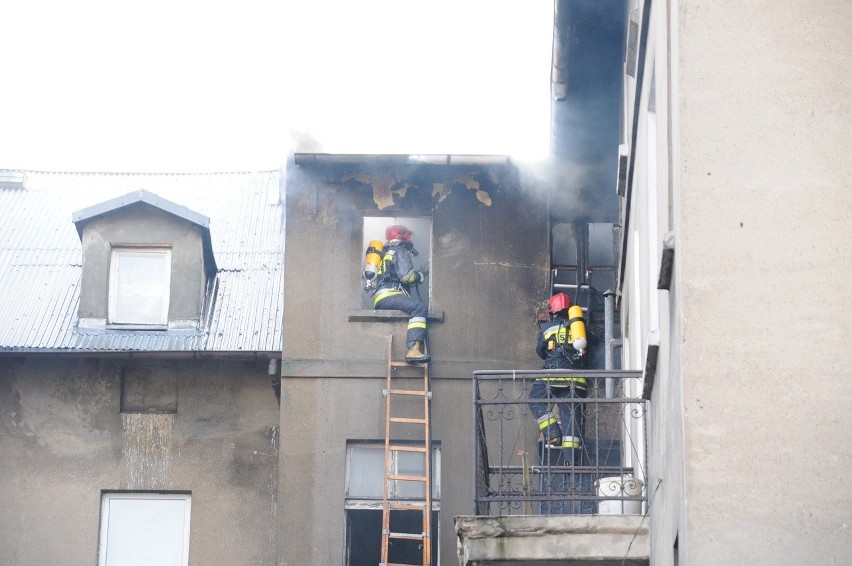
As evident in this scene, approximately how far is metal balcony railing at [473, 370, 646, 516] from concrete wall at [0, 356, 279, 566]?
2620mm

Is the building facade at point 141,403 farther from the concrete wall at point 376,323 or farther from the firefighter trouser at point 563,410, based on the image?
the firefighter trouser at point 563,410

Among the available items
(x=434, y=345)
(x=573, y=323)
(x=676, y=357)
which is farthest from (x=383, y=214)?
(x=676, y=357)

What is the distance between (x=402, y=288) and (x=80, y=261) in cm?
443

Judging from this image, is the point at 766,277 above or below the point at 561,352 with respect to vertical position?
below

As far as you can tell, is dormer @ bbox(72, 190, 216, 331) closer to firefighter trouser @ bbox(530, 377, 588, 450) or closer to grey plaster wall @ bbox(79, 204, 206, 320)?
grey plaster wall @ bbox(79, 204, 206, 320)

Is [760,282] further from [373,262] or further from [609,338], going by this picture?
[373,262]

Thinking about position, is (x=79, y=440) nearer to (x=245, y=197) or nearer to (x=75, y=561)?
(x=75, y=561)

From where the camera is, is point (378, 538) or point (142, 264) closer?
point (142, 264)

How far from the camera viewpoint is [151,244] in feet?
50.8

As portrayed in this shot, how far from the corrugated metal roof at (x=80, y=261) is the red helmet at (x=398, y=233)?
1.66 m

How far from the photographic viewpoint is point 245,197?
1831 centimetres

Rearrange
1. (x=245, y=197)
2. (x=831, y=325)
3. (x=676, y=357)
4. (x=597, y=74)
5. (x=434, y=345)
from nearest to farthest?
(x=831, y=325) < (x=676, y=357) < (x=597, y=74) < (x=434, y=345) < (x=245, y=197)

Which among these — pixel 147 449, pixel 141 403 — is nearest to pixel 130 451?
pixel 147 449

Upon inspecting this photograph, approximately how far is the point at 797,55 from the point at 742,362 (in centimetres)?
132
